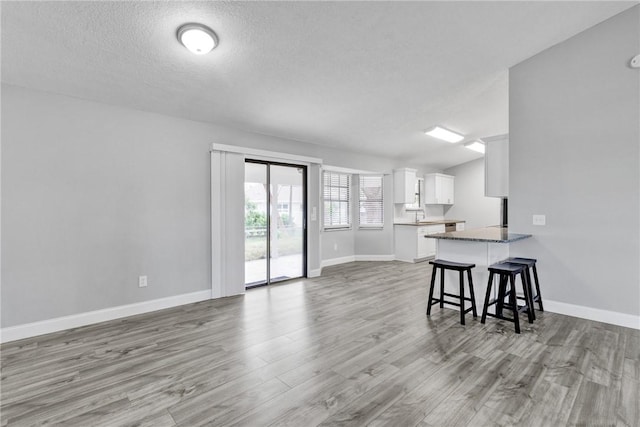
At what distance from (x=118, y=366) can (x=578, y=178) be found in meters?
5.13

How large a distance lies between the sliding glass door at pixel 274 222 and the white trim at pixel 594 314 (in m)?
3.66

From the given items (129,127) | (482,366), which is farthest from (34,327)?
(482,366)

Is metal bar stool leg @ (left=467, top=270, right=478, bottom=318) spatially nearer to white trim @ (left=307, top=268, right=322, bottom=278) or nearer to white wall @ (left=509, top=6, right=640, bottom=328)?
white wall @ (left=509, top=6, right=640, bottom=328)

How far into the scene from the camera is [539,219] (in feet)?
12.5

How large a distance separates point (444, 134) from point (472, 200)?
3438mm

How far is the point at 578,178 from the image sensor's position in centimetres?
351

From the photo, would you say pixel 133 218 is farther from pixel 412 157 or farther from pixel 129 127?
pixel 412 157

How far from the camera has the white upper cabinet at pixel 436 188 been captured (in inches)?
327

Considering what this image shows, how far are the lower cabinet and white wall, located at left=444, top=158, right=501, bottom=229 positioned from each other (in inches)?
83.4

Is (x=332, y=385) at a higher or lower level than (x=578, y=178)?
lower

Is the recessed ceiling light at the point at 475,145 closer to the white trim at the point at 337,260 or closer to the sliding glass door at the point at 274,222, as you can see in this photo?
the white trim at the point at 337,260

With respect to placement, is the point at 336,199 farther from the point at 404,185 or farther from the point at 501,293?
the point at 501,293

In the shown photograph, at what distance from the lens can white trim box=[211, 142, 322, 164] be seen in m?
4.21

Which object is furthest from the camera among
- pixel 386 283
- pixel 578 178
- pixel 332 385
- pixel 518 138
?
pixel 386 283
